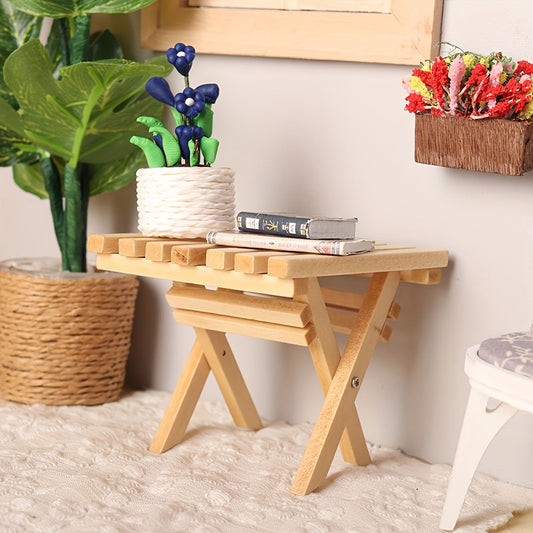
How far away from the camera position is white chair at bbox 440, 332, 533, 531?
54.7 inches

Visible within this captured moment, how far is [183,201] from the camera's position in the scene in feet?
5.85

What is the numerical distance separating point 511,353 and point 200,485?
66 centimetres

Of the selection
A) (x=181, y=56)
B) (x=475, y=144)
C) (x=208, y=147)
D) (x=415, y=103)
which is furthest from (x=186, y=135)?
(x=475, y=144)

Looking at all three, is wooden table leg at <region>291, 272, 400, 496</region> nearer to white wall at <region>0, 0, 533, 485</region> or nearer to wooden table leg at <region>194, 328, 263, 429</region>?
white wall at <region>0, 0, 533, 485</region>

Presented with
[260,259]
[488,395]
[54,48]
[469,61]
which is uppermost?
[54,48]

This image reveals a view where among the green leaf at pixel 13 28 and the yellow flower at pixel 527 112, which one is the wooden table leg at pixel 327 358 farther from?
the green leaf at pixel 13 28

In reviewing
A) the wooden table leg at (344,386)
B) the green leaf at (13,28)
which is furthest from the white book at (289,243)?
the green leaf at (13,28)

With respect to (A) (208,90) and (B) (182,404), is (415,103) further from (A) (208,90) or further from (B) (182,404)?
(B) (182,404)

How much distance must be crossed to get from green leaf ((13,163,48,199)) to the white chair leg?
1.37m

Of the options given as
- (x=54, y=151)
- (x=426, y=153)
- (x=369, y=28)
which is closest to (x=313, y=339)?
(x=426, y=153)

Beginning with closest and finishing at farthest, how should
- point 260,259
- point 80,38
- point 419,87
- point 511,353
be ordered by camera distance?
point 511,353
point 260,259
point 419,87
point 80,38

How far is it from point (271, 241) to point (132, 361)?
36.9 inches

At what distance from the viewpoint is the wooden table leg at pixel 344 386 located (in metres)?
1.72

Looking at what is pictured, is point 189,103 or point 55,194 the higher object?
point 189,103
